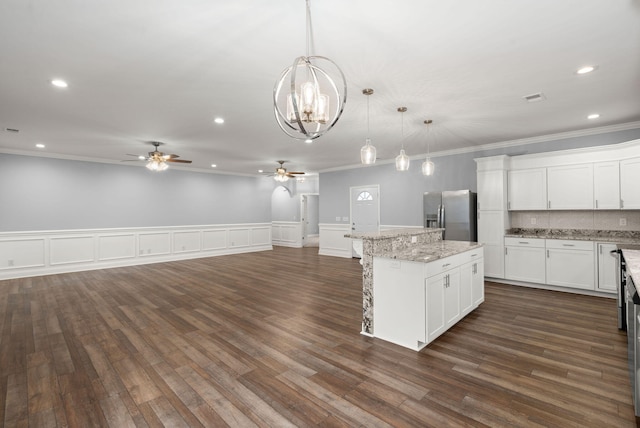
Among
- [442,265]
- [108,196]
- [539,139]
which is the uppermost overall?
[539,139]

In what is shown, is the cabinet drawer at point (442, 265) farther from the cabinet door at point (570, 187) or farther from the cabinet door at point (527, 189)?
the cabinet door at point (570, 187)

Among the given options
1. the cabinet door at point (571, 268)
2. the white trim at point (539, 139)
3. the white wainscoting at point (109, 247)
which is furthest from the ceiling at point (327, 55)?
the white wainscoting at point (109, 247)

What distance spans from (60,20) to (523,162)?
671 cm

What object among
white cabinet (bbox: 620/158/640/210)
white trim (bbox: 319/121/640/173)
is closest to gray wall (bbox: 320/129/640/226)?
white trim (bbox: 319/121/640/173)

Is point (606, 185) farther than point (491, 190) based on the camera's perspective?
No

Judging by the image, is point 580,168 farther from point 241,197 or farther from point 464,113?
point 241,197

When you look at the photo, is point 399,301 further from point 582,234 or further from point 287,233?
point 287,233

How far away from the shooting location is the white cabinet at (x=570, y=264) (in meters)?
4.74

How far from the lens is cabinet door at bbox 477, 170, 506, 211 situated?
5617mm

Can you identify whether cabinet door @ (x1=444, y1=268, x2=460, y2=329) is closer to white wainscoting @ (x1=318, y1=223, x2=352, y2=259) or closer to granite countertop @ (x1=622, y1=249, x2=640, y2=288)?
granite countertop @ (x1=622, y1=249, x2=640, y2=288)

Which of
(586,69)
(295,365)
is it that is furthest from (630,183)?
(295,365)

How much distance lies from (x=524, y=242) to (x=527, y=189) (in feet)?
3.32

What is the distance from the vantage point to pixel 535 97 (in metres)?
3.64


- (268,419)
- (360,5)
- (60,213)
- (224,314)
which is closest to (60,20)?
(360,5)
